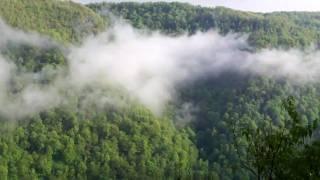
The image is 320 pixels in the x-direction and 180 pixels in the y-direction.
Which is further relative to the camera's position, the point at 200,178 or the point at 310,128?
the point at 200,178

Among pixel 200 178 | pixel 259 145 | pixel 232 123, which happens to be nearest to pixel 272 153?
pixel 259 145

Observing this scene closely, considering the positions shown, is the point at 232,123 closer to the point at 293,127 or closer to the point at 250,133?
the point at 250,133

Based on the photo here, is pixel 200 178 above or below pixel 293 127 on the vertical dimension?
below

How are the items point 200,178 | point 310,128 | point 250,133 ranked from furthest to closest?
point 200,178
point 250,133
point 310,128

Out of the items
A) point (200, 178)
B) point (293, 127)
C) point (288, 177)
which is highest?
point (293, 127)

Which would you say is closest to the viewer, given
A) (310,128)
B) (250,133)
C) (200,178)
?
(310,128)

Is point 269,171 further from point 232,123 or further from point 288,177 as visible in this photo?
point 232,123

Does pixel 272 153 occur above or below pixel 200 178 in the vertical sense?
above

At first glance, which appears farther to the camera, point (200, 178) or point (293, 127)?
point (200, 178)

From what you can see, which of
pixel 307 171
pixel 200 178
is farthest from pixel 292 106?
pixel 200 178
